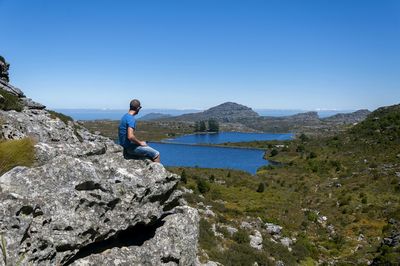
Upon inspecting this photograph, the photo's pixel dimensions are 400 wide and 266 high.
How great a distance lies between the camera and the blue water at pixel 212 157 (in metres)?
116

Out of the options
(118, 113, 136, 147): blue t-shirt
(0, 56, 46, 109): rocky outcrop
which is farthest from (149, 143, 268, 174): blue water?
(118, 113, 136, 147): blue t-shirt

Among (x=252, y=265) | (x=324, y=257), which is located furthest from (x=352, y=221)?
(x=252, y=265)

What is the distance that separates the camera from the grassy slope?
2572 cm

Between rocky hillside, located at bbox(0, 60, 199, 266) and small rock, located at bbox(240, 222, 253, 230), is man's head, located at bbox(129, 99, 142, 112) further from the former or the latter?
small rock, located at bbox(240, 222, 253, 230)

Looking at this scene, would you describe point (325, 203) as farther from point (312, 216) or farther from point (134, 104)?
point (134, 104)

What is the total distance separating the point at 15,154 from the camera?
1005cm

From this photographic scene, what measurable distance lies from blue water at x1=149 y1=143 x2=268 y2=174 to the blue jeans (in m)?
90.8

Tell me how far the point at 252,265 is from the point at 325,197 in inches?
1249

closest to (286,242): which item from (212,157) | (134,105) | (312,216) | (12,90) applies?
(312,216)

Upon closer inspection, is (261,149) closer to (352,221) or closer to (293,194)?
(293,194)

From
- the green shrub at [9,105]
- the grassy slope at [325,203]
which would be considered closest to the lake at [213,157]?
the grassy slope at [325,203]

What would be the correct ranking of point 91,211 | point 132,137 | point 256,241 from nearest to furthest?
point 91,211 < point 132,137 < point 256,241

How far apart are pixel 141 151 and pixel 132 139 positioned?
2.33 ft

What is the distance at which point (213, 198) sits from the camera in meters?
41.1
